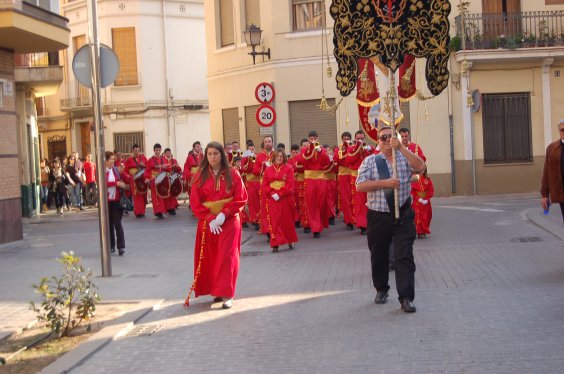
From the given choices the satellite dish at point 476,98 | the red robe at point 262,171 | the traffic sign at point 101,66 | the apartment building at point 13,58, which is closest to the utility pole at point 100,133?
the traffic sign at point 101,66

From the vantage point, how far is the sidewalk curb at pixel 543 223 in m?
14.8

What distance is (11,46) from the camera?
1638cm

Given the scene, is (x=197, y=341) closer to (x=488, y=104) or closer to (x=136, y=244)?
(x=136, y=244)

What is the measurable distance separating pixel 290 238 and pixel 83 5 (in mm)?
25786

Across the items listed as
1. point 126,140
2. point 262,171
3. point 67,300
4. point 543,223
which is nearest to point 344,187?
point 262,171

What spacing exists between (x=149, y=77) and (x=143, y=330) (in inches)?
1145

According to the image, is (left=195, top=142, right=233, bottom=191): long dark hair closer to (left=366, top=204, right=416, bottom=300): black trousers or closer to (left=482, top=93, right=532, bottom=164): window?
(left=366, top=204, right=416, bottom=300): black trousers

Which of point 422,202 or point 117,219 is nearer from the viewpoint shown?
point 117,219

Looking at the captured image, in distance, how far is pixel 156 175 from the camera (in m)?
23.3

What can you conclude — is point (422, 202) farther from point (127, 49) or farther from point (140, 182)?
point (127, 49)

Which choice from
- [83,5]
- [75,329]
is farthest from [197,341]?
[83,5]

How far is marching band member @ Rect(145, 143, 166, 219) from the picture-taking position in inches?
901

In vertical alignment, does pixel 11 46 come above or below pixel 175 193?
above

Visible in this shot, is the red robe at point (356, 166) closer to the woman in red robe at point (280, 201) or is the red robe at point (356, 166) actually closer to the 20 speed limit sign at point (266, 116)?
the woman in red robe at point (280, 201)
